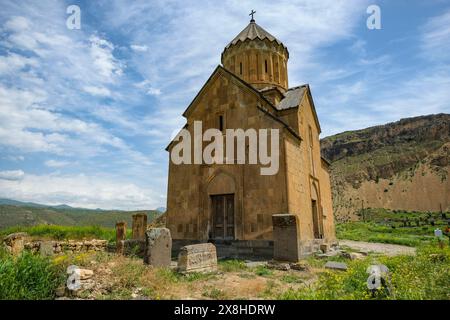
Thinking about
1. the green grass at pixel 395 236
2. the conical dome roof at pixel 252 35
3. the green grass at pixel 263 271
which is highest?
the conical dome roof at pixel 252 35

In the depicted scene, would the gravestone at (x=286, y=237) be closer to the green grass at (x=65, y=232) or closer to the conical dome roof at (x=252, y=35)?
the conical dome roof at (x=252, y=35)

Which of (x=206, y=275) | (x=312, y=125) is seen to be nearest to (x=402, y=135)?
(x=312, y=125)

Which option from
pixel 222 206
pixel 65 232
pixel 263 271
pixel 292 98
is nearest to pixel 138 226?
pixel 222 206

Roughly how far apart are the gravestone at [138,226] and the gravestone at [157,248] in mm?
6817

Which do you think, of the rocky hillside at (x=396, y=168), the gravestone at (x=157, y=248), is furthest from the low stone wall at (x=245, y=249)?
the rocky hillside at (x=396, y=168)

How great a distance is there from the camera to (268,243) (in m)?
9.52

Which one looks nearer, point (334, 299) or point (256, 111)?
point (334, 299)

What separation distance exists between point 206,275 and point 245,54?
12.0 meters

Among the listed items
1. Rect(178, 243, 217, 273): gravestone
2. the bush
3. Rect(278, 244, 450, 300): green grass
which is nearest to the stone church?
Rect(178, 243, 217, 273): gravestone

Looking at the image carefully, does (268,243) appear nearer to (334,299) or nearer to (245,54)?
(334,299)

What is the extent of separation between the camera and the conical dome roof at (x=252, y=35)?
49.2 feet

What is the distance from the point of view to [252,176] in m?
10.5

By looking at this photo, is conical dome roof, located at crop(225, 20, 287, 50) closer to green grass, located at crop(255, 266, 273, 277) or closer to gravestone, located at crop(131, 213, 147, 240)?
gravestone, located at crop(131, 213, 147, 240)

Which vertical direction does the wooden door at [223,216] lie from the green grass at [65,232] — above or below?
above
